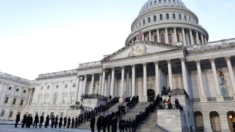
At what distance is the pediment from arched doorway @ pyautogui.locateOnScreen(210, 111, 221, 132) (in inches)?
474

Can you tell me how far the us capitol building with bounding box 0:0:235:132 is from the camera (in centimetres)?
2577

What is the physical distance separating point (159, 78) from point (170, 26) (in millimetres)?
23423

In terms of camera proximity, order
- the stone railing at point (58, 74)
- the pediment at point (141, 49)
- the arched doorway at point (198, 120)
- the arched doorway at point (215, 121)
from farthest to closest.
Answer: the stone railing at point (58, 74) < the pediment at point (141, 49) < the arched doorway at point (198, 120) < the arched doorway at point (215, 121)

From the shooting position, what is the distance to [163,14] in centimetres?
5272

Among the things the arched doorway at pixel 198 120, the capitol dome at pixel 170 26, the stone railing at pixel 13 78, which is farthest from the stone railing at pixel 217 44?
the stone railing at pixel 13 78

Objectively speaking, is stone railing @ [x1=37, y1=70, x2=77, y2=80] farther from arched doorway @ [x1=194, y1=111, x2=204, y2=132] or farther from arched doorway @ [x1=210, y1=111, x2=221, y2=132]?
arched doorway @ [x1=210, y1=111, x2=221, y2=132]

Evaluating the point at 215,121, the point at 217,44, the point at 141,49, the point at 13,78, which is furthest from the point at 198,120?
the point at 13,78

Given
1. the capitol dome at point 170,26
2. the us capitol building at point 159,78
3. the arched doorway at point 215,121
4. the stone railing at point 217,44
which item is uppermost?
the capitol dome at point 170,26

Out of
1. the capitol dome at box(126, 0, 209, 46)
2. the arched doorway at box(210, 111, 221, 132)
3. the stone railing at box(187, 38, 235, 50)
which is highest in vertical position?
the capitol dome at box(126, 0, 209, 46)

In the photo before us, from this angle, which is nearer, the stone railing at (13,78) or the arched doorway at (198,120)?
the arched doorway at (198,120)

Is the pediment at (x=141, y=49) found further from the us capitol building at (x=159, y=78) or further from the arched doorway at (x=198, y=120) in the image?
the arched doorway at (x=198, y=120)

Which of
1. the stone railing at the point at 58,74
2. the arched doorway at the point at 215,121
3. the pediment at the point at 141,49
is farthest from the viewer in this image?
the stone railing at the point at 58,74

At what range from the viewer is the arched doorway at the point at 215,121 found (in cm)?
2622

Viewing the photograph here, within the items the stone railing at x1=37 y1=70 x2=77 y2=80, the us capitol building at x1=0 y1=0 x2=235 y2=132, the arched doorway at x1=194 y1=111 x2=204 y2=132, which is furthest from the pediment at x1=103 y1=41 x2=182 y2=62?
the stone railing at x1=37 y1=70 x2=77 y2=80
